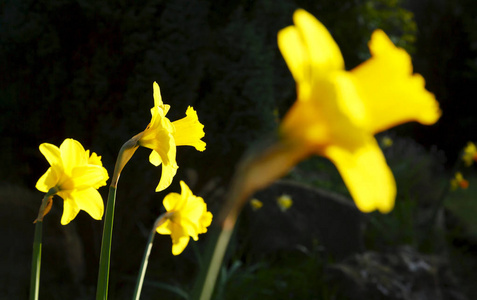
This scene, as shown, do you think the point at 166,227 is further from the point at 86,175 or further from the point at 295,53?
the point at 295,53

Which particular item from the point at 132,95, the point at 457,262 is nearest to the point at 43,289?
the point at 132,95

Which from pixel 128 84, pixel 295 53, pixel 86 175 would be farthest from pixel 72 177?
pixel 128 84

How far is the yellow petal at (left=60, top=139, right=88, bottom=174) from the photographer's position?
79cm

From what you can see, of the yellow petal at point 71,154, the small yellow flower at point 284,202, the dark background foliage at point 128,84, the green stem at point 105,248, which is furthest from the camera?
the small yellow flower at point 284,202

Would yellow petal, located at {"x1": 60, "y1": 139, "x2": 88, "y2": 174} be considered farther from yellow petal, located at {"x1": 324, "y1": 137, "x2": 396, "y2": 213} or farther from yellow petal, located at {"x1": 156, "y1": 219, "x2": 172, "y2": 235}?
yellow petal, located at {"x1": 324, "y1": 137, "x2": 396, "y2": 213}

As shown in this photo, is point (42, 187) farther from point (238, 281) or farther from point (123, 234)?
point (238, 281)

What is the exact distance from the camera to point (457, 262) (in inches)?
184

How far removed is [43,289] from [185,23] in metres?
1.71

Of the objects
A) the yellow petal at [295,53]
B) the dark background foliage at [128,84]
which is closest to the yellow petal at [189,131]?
the yellow petal at [295,53]

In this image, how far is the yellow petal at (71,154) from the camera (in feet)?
2.60

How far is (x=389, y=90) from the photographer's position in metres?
0.45

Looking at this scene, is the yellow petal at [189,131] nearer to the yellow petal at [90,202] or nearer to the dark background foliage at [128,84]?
the yellow petal at [90,202]

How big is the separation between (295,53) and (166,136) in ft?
1.15

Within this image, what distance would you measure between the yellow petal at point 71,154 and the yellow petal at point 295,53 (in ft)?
1.55
